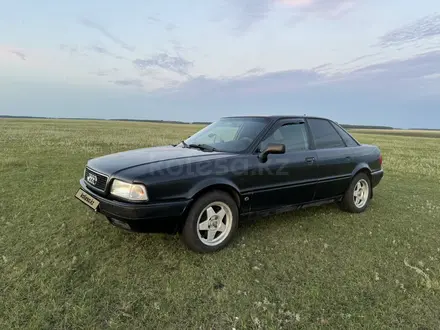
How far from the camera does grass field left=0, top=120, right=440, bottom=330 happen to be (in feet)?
8.09

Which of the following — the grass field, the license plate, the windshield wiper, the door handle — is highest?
the windshield wiper

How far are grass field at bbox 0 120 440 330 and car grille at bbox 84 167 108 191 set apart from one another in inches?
28.0

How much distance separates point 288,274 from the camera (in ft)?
10.4

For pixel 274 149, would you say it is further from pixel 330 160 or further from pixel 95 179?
pixel 95 179

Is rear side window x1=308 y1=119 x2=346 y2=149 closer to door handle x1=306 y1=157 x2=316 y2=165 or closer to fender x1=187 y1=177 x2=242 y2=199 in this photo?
door handle x1=306 y1=157 x2=316 y2=165

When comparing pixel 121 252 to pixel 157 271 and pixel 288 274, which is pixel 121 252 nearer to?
pixel 157 271

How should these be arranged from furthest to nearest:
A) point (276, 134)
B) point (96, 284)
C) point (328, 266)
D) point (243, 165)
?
point (276, 134) → point (243, 165) → point (328, 266) → point (96, 284)

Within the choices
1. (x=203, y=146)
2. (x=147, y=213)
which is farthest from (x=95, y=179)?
(x=203, y=146)

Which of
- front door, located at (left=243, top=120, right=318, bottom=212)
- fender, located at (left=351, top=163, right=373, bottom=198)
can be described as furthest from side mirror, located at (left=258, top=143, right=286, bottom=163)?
fender, located at (left=351, top=163, right=373, bottom=198)

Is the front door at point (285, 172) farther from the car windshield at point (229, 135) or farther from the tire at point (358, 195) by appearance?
the tire at point (358, 195)

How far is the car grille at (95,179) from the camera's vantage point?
3.33m

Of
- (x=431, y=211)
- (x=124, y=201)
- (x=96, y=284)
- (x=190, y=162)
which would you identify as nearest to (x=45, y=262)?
(x=96, y=284)

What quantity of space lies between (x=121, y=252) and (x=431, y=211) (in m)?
5.42

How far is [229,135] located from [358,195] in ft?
8.68
